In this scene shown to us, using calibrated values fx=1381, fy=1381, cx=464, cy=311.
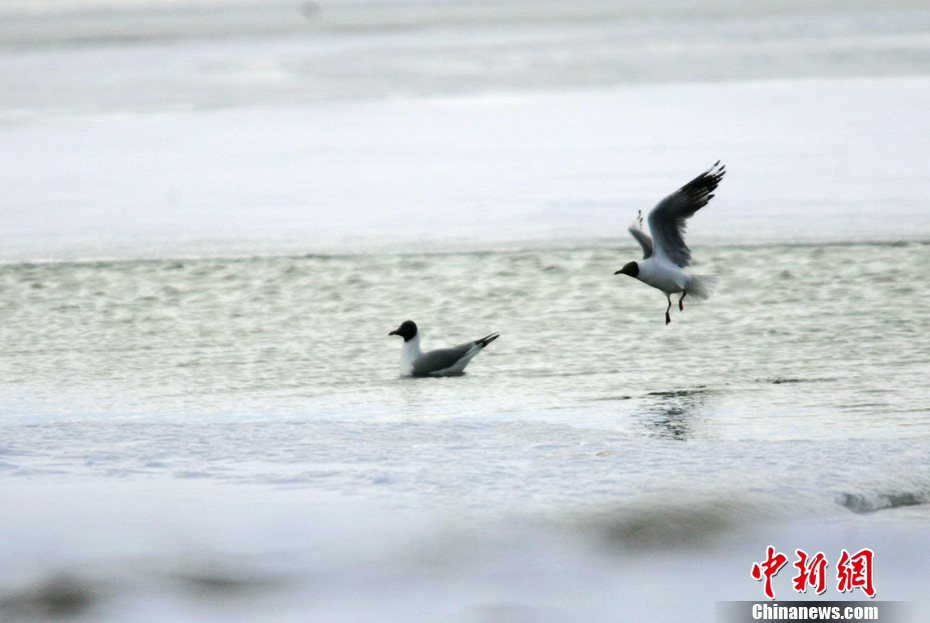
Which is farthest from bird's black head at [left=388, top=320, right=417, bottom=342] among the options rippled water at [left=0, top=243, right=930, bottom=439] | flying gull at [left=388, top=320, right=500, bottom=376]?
rippled water at [left=0, top=243, right=930, bottom=439]

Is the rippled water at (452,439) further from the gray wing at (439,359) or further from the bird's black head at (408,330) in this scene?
the bird's black head at (408,330)

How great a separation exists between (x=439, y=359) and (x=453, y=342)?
0.84m

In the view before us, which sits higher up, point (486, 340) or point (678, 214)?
point (678, 214)

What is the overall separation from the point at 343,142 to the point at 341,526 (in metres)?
14.3

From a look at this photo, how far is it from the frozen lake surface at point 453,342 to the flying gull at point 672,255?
328 millimetres

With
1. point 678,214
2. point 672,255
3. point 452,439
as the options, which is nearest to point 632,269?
point 672,255

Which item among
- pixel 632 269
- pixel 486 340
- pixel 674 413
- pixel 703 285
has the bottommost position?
pixel 674 413

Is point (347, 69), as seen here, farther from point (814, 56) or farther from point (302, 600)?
point (302, 600)

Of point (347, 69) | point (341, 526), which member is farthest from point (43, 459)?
point (347, 69)

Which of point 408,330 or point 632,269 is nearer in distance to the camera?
point 408,330

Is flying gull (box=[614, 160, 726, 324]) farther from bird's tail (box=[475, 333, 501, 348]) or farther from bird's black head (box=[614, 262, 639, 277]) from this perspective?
bird's tail (box=[475, 333, 501, 348])

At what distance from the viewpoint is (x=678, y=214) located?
31.4ft

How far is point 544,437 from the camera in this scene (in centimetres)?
685

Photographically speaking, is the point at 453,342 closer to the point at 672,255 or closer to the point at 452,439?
the point at 672,255
